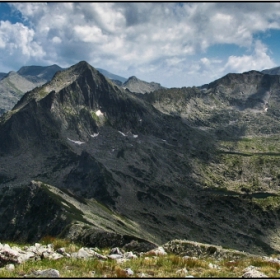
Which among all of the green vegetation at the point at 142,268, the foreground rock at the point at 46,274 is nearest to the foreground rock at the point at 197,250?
the green vegetation at the point at 142,268

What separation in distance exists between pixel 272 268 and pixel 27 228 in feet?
365

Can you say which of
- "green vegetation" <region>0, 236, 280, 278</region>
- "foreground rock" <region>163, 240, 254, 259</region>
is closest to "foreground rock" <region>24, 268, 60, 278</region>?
"green vegetation" <region>0, 236, 280, 278</region>

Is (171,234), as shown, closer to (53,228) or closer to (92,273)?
(53,228)

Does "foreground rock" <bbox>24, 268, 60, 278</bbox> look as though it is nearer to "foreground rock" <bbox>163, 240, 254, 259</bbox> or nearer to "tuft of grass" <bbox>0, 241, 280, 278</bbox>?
"tuft of grass" <bbox>0, 241, 280, 278</bbox>

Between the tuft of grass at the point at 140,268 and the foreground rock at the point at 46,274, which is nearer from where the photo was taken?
the foreground rock at the point at 46,274

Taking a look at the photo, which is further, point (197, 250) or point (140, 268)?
point (197, 250)

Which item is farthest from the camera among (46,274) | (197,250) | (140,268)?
(197,250)

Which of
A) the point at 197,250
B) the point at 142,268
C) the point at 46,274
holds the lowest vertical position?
the point at 197,250

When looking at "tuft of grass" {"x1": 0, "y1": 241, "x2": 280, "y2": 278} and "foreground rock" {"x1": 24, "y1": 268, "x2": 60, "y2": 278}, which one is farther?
"tuft of grass" {"x1": 0, "y1": 241, "x2": 280, "y2": 278}

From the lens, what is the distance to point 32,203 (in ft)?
439

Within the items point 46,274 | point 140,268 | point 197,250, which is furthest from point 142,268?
point 197,250

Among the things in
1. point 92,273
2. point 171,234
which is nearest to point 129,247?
point 92,273

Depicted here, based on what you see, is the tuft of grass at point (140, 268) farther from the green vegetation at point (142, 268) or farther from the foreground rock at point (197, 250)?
the foreground rock at point (197, 250)

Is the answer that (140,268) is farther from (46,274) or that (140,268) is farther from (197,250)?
(197,250)
